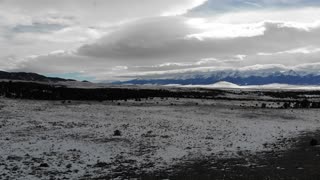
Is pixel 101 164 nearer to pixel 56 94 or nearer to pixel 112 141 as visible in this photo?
pixel 112 141

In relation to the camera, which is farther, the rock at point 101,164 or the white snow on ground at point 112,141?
the rock at point 101,164

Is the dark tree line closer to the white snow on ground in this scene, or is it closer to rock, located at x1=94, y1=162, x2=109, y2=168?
the white snow on ground

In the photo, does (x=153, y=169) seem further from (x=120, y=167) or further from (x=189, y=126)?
(x=189, y=126)

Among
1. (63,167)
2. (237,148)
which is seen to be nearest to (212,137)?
(237,148)

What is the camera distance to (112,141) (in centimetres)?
2681

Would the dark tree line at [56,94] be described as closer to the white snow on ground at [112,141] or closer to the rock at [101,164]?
the white snow on ground at [112,141]

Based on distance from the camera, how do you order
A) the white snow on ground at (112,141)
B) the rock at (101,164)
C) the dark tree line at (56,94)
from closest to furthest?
1. the white snow on ground at (112,141)
2. the rock at (101,164)
3. the dark tree line at (56,94)

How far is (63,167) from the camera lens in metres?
19.8

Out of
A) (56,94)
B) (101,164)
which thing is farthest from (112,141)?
(56,94)

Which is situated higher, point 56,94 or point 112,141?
point 56,94

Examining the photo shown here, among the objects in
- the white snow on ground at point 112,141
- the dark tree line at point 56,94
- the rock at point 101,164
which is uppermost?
the dark tree line at point 56,94

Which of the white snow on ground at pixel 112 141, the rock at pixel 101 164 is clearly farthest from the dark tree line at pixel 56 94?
the rock at pixel 101 164

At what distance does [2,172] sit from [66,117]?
20.3m

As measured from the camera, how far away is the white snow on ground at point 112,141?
20.1 metres
